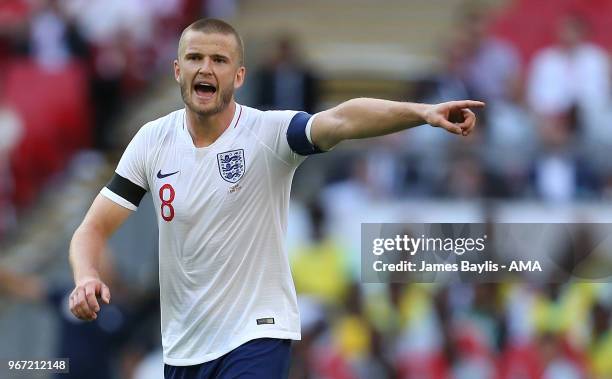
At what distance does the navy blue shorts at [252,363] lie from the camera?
5449 millimetres

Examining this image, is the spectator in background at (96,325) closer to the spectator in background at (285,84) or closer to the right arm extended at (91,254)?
the spectator in background at (285,84)

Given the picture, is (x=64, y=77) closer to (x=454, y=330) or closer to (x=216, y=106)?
(x=454, y=330)

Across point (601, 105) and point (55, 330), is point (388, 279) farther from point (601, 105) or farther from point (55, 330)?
point (601, 105)

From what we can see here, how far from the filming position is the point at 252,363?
5.46 metres

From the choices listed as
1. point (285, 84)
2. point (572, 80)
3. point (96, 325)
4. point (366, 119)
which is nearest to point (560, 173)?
point (572, 80)

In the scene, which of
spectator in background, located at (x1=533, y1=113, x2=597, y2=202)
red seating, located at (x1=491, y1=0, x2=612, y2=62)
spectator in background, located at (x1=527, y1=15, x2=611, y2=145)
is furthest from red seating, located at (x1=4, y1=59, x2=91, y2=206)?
spectator in background, located at (x1=533, y1=113, x2=597, y2=202)

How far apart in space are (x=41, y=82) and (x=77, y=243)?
6942 mm

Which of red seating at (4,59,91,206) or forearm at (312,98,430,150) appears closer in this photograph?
forearm at (312,98,430,150)

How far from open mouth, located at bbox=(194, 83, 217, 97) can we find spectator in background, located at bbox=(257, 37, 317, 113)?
585cm

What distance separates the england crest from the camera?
5.61m

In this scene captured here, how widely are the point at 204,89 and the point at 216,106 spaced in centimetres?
10

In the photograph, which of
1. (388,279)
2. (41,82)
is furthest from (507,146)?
(41,82)

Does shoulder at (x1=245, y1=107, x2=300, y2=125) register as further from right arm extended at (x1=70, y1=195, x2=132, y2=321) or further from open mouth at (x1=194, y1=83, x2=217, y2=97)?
right arm extended at (x1=70, y1=195, x2=132, y2=321)

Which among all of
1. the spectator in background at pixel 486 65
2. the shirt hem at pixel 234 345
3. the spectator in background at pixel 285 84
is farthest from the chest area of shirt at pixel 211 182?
the spectator in background at pixel 486 65
